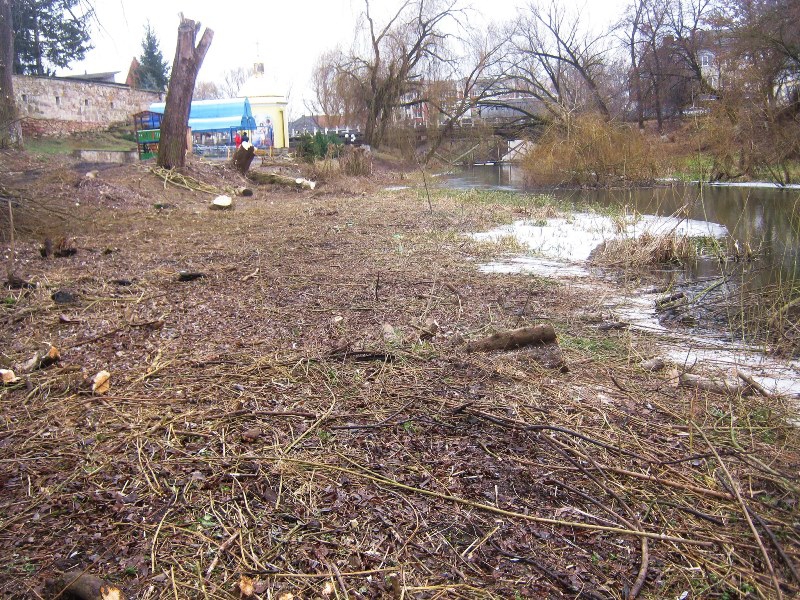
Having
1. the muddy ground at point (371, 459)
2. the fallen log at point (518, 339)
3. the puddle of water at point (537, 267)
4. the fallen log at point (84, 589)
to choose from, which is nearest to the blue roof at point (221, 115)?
the puddle of water at point (537, 267)

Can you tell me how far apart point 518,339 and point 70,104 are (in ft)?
113

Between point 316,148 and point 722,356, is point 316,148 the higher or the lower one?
the higher one

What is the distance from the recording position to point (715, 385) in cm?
361

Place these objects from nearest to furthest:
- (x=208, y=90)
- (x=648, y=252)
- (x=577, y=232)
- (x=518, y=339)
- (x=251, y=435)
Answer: (x=251, y=435) < (x=518, y=339) < (x=648, y=252) < (x=577, y=232) < (x=208, y=90)

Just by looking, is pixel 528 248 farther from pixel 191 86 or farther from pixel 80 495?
pixel 191 86

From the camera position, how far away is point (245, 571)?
6.88ft

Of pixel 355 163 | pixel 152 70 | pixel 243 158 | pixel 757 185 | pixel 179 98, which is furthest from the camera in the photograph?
pixel 152 70

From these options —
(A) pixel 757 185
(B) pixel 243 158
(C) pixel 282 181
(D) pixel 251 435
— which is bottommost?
(D) pixel 251 435

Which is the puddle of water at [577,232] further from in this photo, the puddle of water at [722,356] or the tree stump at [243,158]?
the tree stump at [243,158]

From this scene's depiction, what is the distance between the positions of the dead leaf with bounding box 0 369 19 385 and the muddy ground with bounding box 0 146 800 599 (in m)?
0.04

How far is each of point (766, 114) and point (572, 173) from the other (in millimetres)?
5284

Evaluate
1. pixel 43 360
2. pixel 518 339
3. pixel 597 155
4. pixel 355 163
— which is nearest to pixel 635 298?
pixel 518 339

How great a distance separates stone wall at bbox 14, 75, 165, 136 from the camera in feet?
95.7

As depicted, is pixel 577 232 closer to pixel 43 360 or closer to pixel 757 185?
pixel 43 360
